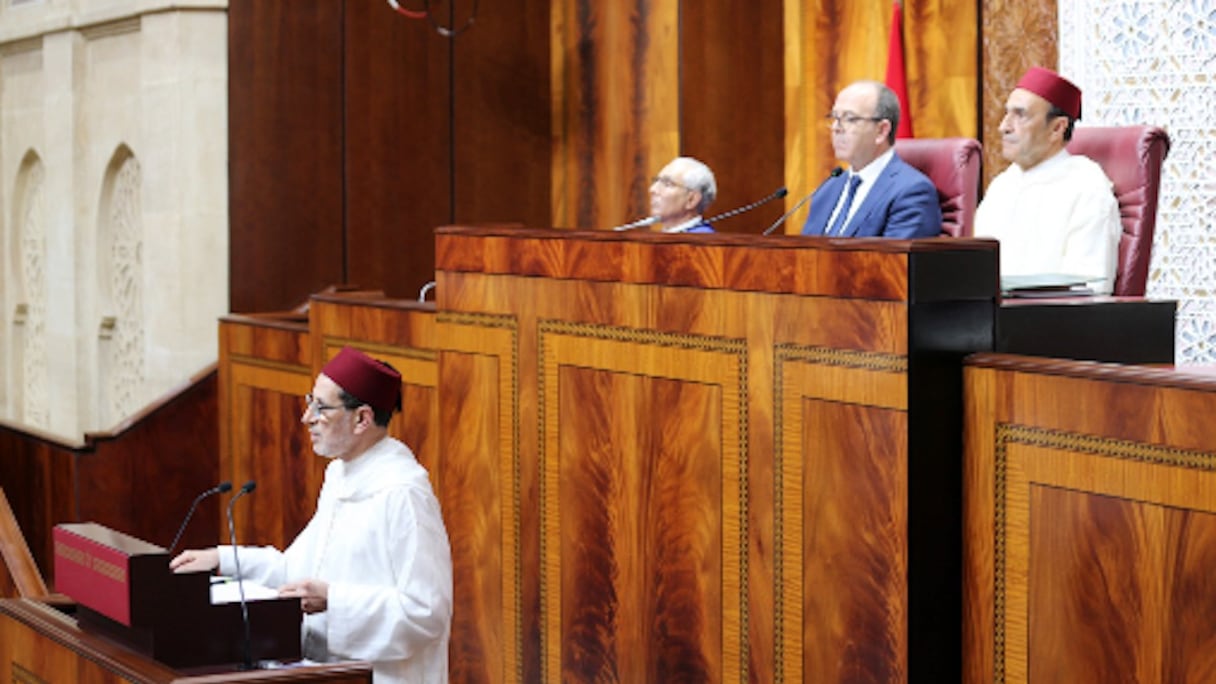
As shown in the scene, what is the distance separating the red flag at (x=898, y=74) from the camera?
7.05m

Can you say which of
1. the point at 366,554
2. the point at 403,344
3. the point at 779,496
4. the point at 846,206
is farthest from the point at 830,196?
the point at 366,554

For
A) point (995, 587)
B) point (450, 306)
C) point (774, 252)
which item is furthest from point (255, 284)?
point (995, 587)

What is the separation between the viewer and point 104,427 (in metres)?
8.89

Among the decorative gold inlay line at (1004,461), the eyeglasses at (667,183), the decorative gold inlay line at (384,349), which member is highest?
the eyeglasses at (667,183)

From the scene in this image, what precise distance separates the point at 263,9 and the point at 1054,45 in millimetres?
3250

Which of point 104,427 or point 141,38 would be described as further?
point 104,427

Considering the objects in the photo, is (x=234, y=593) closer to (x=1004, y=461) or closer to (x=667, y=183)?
(x=1004, y=461)

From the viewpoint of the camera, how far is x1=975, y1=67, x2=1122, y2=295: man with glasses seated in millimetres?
5066

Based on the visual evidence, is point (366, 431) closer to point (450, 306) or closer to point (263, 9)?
point (450, 306)

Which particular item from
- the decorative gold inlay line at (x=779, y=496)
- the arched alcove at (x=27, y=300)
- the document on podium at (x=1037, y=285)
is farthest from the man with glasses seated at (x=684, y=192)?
the arched alcove at (x=27, y=300)

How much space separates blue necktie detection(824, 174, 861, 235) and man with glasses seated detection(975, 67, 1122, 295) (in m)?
0.48

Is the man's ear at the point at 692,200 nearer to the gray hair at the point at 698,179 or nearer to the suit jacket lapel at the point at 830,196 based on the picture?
the gray hair at the point at 698,179

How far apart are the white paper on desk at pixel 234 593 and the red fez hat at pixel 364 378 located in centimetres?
45

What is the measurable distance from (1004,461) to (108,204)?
19.4ft
